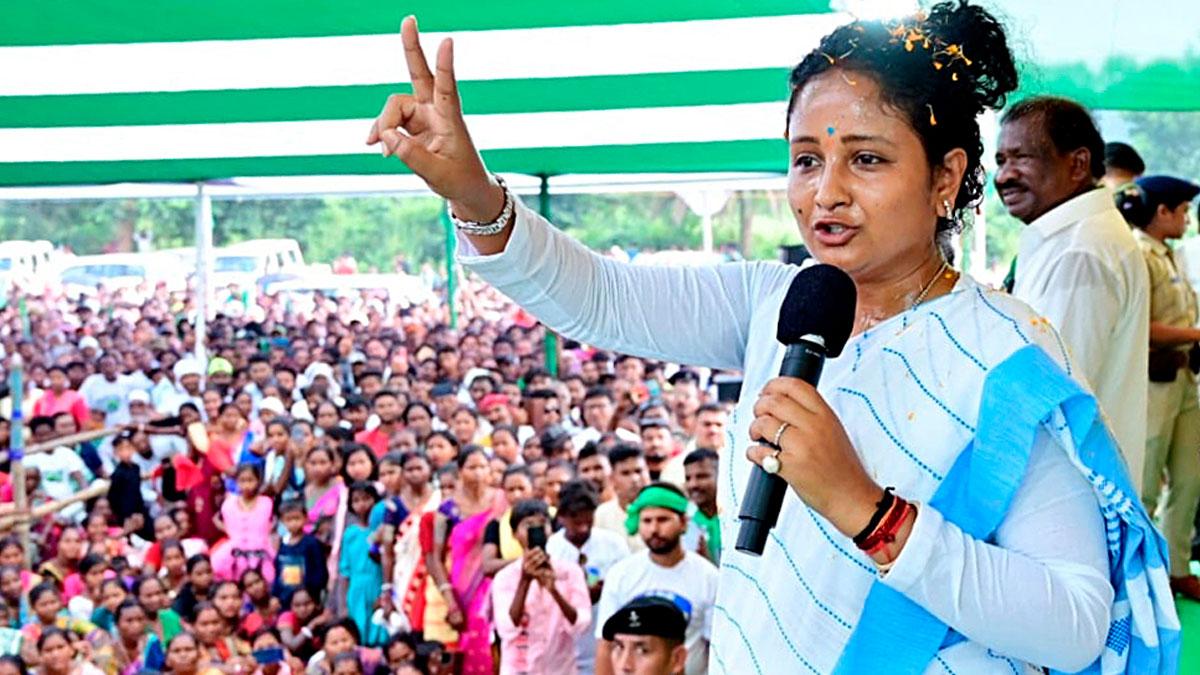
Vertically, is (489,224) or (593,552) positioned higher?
(489,224)

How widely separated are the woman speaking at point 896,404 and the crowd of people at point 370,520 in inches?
101

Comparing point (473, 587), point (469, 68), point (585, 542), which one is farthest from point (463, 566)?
point (469, 68)

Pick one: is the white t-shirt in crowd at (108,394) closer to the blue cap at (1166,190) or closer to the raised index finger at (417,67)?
the blue cap at (1166,190)

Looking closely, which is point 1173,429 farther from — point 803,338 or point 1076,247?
point 803,338

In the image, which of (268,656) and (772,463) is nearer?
(772,463)

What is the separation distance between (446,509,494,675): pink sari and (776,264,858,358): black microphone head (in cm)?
459

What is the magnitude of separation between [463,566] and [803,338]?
16.1ft

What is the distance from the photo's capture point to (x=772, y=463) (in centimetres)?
111

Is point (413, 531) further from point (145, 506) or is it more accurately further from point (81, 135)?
point (81, 135)

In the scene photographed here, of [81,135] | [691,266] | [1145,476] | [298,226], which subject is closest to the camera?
[691,266]

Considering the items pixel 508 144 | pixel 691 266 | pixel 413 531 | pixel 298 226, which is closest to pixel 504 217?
pixel 691 266

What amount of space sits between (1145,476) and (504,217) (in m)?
3.27

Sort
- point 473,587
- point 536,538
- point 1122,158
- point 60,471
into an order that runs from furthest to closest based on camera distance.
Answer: point 60,471 → point 473,587 → point 536,538 → point 1122,158

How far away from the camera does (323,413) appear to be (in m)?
8.65
